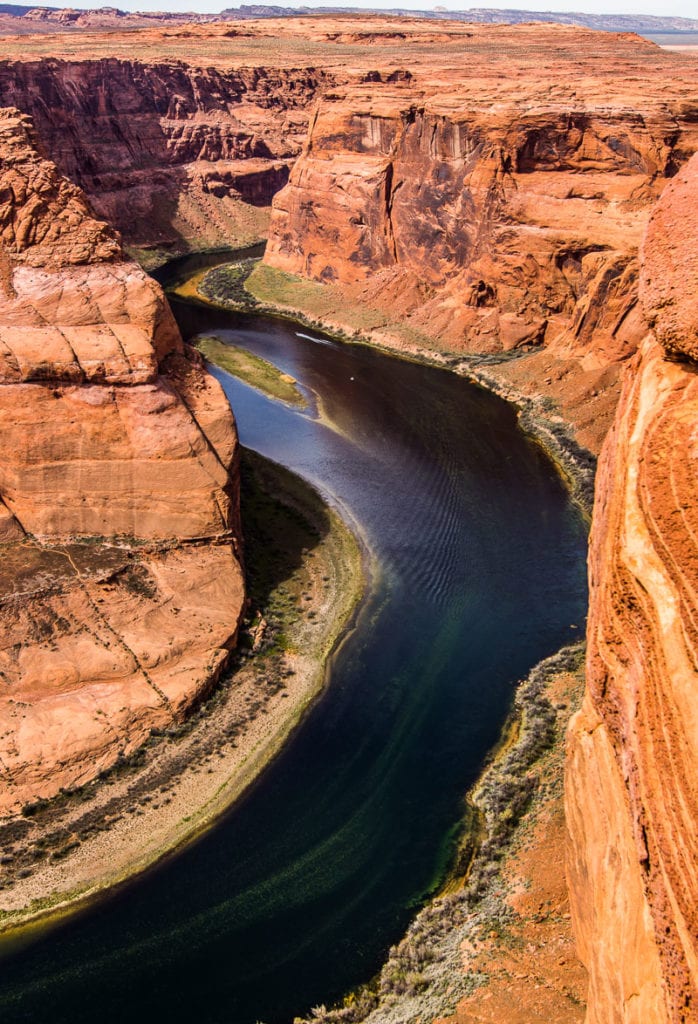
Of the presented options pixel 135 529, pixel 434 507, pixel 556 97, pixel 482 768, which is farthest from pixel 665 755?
pixel 556 97

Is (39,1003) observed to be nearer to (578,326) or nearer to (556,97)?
(578,326)

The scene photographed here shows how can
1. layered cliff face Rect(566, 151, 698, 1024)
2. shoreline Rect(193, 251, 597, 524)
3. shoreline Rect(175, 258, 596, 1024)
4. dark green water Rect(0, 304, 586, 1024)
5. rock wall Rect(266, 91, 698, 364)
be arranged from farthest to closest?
1. rock wall Rect(266, 91, 698, 364)
2. shoreline Rect(193, 251, 597, 524)
3. dark green water Rect(0, 304, 586, 1024)
4. shoreline Rect(175, 258, 596, 1024)
5. layered cliff face Rect(566, 151, 698, 1024)

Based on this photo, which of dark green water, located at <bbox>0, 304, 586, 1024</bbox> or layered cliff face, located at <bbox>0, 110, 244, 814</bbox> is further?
layered cliff face, located at <bbox>0, 110, 244, 814</bbox>

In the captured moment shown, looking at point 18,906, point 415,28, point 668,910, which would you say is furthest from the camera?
point 415,28

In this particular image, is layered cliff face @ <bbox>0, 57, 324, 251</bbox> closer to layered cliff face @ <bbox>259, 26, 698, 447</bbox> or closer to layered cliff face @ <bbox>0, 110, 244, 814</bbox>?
layered cliff face @ <bbox>259, 26, 698, 447</bbox>

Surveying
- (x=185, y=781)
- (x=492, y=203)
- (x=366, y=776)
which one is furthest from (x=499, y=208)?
(x=185, y=781)

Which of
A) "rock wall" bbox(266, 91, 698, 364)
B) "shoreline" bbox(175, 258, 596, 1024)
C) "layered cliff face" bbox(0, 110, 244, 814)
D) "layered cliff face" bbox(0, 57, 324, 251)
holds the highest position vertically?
"layered cliff face" bbox(0, 57, 324, 251)

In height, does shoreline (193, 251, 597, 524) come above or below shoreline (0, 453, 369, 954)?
above

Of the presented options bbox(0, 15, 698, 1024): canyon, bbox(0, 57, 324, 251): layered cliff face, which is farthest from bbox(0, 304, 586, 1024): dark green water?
bbox(0, 57, 324, 251): layered cliff face
